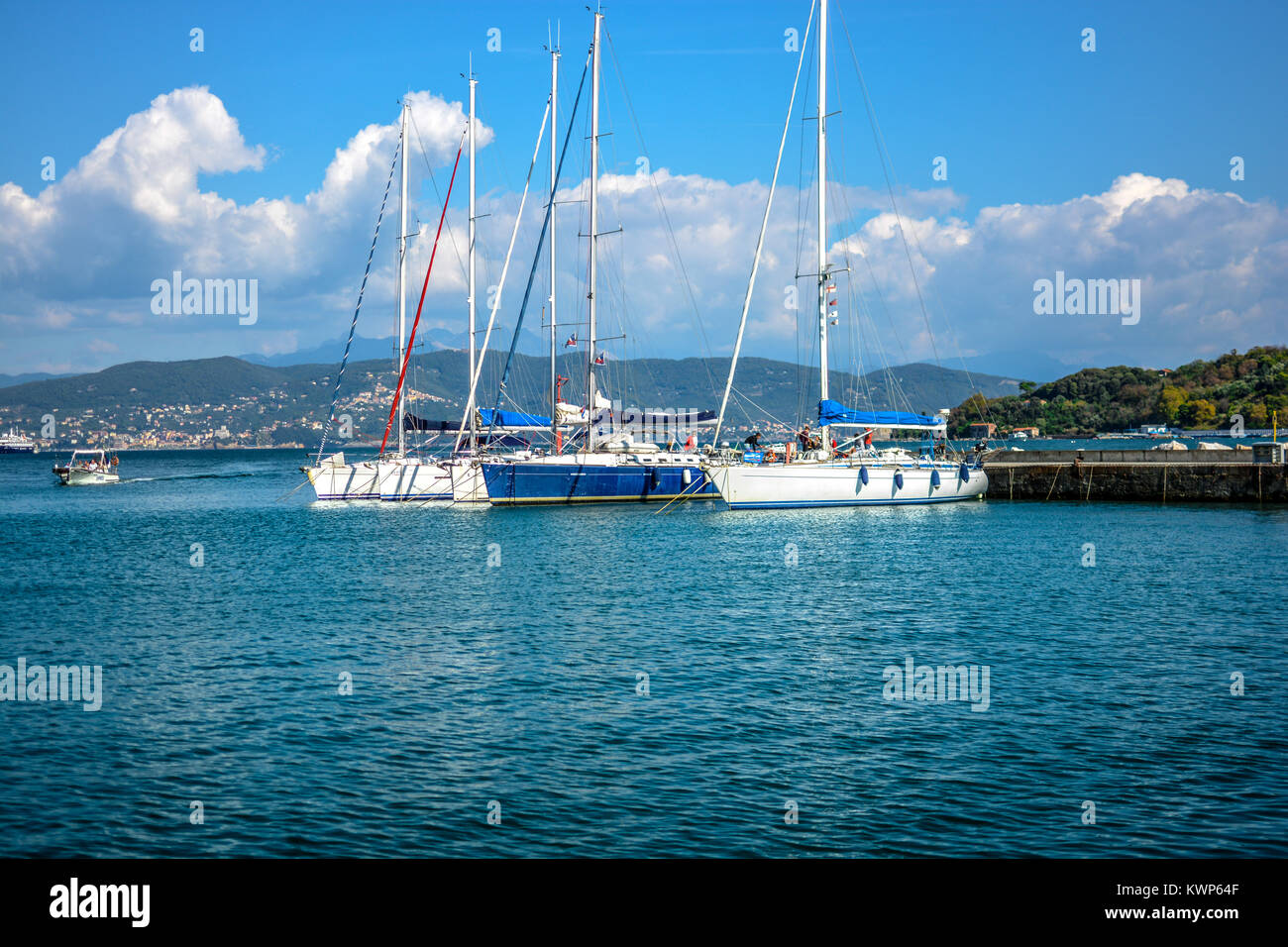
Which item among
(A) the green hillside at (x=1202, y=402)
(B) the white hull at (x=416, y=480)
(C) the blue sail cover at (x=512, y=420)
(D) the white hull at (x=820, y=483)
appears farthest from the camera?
(A) the green hillside at (x=1202, y=402)

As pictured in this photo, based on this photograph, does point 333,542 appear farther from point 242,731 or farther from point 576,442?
point 242,731

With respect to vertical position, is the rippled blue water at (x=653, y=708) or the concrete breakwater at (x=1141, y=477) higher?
the concrete breakwater at (x=1141, y=477)

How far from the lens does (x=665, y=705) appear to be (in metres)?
16.0

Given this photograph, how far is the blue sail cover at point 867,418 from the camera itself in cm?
5097

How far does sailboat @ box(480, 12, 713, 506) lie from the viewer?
54188 mm

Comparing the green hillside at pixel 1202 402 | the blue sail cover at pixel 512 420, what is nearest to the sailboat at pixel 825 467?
the blue sail cover at pixel 512 420

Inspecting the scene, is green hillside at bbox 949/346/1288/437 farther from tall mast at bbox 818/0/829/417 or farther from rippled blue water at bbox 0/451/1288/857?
rippled blue water at bbox 0/451/1288/857

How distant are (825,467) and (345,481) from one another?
103 feet

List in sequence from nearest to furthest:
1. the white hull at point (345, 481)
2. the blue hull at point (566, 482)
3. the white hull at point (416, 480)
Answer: the blue hull at point (566, 482) → the white hull at point (416, 480) → the white hull at point (345, 481)

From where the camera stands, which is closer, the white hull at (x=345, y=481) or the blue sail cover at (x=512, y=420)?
the blue sail cover at (x=512, y=420)

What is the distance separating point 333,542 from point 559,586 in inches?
668

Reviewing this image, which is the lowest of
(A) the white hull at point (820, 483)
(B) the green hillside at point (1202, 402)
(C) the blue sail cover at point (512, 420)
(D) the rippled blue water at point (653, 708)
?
(D) the rippled blue water at point (653, 708)

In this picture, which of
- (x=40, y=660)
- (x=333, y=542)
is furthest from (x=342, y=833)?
(x=333, y=542)

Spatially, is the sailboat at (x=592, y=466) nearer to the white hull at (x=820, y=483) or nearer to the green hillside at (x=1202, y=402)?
the white hull at (x=820, y=483)
